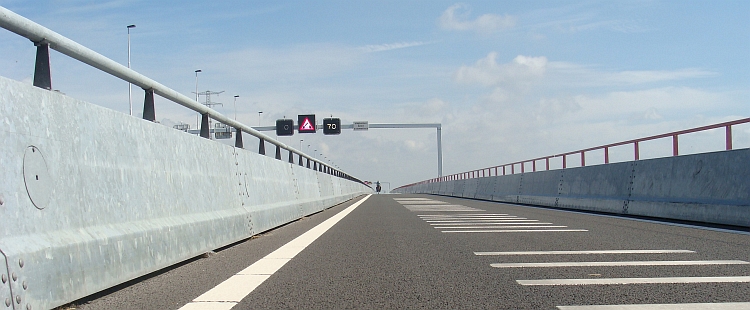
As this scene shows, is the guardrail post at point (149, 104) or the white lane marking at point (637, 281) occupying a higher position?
the guardrail post at point (149, 104)

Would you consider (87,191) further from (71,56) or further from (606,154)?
(606,154)

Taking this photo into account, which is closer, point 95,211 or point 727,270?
point 95,211

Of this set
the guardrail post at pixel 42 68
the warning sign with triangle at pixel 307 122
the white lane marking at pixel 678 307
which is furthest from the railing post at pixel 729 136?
the warning sign with triangle at pixel 307 122

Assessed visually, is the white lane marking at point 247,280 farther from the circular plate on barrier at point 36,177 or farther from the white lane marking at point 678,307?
the white lane marking at point 678,307

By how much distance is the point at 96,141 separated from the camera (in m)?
4.91

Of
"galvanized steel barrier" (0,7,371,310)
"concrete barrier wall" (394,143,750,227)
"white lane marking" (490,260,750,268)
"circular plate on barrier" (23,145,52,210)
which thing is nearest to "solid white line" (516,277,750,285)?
"white lane marking" (490,260,750,268)

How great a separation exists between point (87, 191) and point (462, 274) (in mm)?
3099

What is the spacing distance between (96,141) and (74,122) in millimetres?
326

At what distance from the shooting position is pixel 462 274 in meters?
5.84

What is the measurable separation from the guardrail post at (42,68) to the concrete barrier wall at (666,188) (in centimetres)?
997

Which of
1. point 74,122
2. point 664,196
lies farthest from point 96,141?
point 664,196

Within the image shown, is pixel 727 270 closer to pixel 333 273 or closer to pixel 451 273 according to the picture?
pixel 451 273

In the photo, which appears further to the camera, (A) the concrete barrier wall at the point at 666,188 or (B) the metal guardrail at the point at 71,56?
(A) the concrete barrier wall at the point at 666,188

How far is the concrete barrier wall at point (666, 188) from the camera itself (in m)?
10.9
